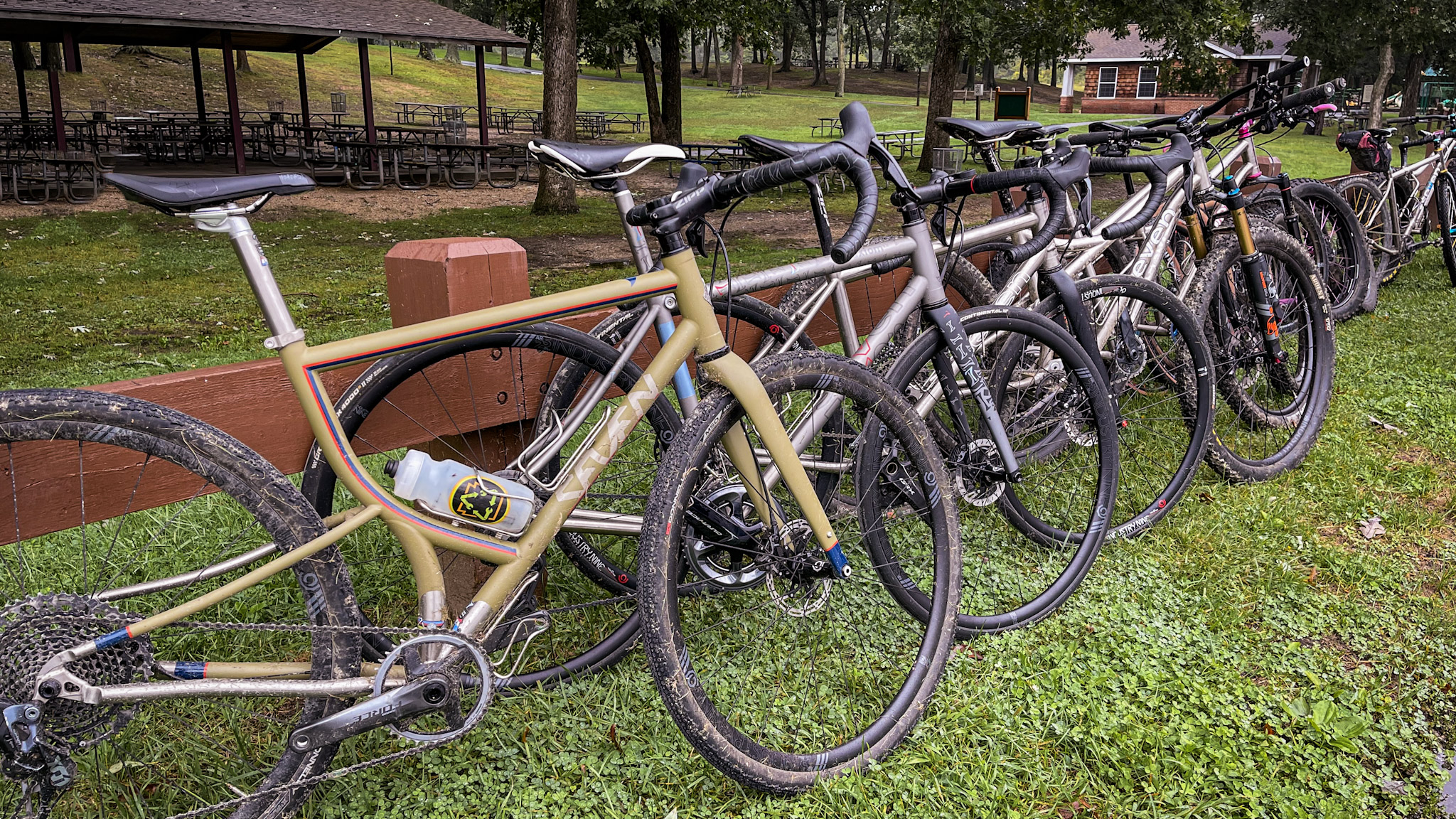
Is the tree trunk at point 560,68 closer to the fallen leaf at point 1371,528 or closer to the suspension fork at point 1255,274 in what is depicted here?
the suspension fork at point 1255,274

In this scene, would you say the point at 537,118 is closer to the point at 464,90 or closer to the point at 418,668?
the point at 464,90

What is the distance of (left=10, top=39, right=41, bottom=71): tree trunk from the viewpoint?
2034cm

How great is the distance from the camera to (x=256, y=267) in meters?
1.98

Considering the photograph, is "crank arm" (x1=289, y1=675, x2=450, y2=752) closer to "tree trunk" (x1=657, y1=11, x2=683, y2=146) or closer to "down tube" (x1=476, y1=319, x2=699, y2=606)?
"down tube" (x1=476, y1=319, x2=699, y2=606)

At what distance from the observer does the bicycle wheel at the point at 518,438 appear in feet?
8.17

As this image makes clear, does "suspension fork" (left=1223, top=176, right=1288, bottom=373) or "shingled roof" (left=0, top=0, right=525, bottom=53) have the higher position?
"shingled roof" (left=0, top=0, right=525, bottom=53)

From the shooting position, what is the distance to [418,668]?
2113 millimetres

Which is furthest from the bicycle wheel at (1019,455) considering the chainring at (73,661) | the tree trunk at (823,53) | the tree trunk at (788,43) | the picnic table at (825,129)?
the tree trunk at (788,43)

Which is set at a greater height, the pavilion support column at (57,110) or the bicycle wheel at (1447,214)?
the pavilion support column at (57,110)

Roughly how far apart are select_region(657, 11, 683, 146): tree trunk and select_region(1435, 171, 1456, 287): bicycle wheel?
1524 centimetres

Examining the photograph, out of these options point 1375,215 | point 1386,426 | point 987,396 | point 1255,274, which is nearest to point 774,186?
point 987,396

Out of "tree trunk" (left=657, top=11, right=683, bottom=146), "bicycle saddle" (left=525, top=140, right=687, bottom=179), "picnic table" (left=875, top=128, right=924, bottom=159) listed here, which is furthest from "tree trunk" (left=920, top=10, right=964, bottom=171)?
"bicycle saddle" (left=525, top=140, right=687, bottom=179)

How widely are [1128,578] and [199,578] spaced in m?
2.87

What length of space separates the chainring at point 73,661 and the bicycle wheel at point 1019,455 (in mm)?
1835
